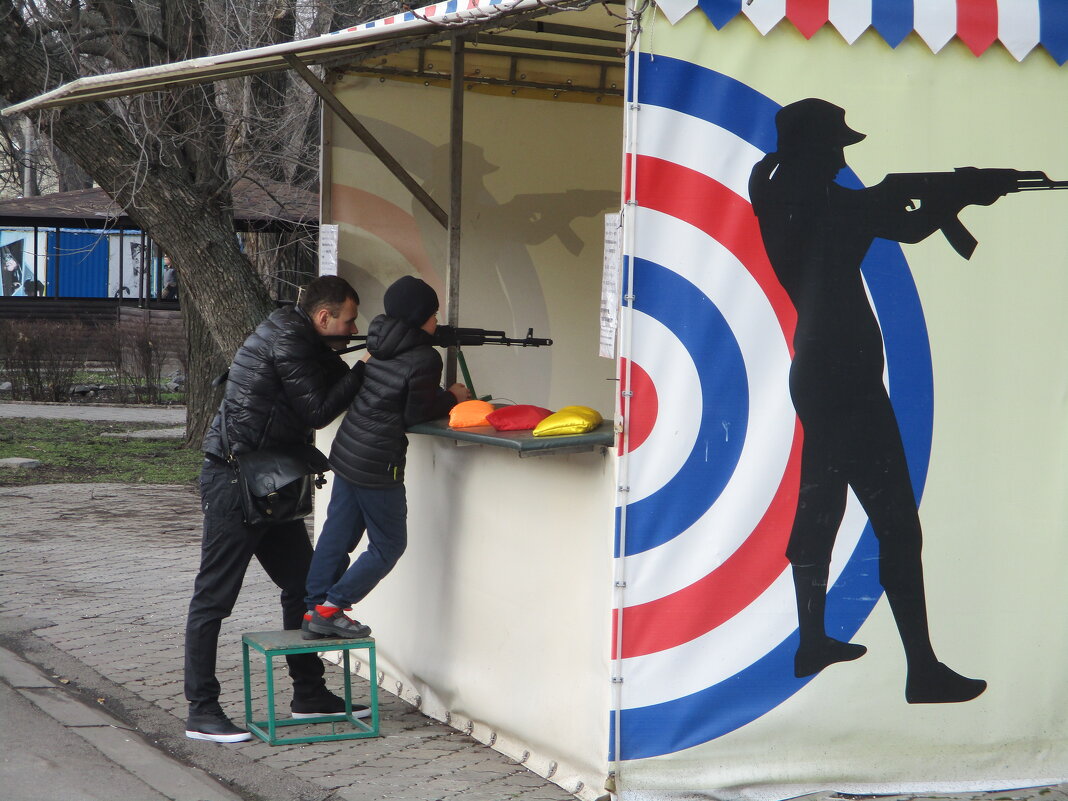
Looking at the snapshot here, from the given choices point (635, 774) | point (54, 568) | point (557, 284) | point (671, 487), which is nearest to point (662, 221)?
point (671, 487)

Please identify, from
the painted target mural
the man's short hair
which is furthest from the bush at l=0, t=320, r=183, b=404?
the painted target mural

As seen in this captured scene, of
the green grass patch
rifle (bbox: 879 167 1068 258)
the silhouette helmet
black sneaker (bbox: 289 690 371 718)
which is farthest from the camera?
the green grass patch

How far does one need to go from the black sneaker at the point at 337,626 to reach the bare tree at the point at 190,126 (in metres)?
5.23

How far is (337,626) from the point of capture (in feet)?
15.4

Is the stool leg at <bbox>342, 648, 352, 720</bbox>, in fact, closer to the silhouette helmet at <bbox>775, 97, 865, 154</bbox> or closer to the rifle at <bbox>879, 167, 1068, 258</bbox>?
the silhouette helmet at <bbox>775, 97, 865, 154</bbox>

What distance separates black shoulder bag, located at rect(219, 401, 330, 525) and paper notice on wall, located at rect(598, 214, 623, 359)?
1346 millimetres

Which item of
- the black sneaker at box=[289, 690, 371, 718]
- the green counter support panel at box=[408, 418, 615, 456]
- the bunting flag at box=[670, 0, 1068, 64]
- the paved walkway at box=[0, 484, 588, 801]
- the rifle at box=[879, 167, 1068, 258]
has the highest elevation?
the bunting flag at box=[670, 0, 1068, 64]

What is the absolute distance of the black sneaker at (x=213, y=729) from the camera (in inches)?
190

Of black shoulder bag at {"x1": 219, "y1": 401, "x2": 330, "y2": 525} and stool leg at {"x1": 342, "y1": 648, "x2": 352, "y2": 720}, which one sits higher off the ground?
black shoulder bag at {"x1": 219, "y1": 401, "x2": 330, "y2": 525}

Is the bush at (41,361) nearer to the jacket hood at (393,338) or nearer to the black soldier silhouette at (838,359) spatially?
the jacket hood at (393,338)

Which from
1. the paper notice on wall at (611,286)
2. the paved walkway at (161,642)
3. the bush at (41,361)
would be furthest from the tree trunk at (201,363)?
the paper notice on wall at (611,286)

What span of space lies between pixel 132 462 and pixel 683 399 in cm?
1012

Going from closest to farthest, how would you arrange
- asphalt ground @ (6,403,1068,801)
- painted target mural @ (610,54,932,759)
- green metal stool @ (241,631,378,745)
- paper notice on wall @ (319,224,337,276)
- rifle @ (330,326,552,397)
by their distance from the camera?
painted target mural @ (610,54,932,759) → asphalt ground @ (6,403,1068,801) → green metal stool @ (241,631,378,745) → rifle @ (330,326,552,397) → paper notice on wall @ (319,224,337,276)

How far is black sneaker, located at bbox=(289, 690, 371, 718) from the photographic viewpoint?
16.7 feet
